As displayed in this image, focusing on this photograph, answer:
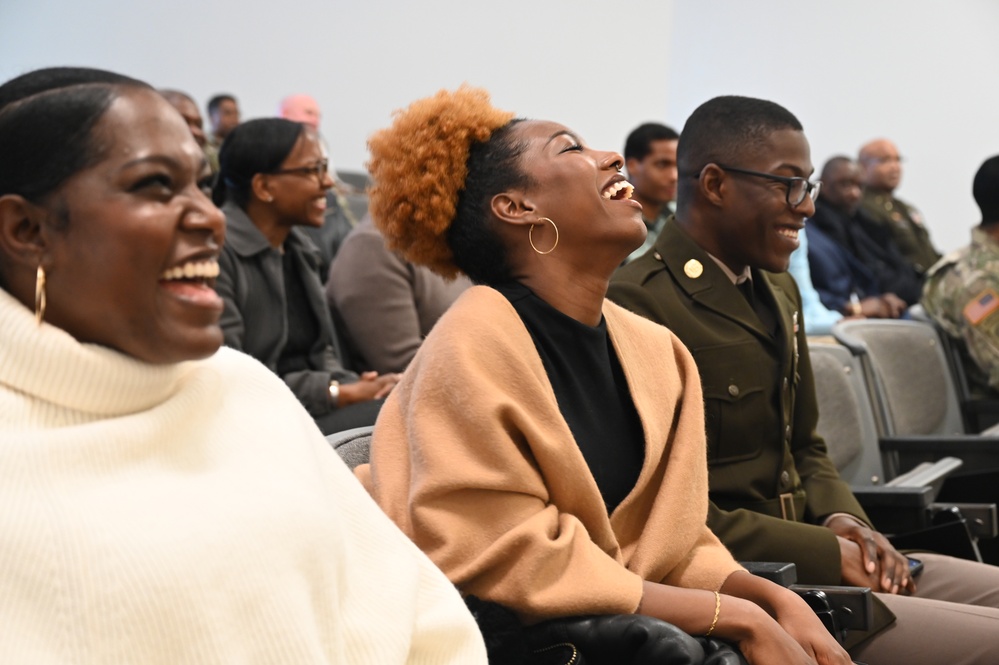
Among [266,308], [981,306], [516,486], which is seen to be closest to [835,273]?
[981,306]

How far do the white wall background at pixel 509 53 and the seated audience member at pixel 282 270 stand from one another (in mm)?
1741

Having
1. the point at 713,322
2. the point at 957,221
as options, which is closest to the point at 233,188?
the point at 713,322

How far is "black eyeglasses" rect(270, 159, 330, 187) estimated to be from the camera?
3627 mm

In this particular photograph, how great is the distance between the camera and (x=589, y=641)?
4.83 ft

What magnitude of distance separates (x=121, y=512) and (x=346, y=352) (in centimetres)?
272

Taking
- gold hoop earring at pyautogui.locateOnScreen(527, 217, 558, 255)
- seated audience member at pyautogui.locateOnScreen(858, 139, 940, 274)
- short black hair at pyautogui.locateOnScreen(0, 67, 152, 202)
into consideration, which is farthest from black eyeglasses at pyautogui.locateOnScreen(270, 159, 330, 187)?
seated audience member at pyautogui.locateOnScreen(858, 139, 940, 274)

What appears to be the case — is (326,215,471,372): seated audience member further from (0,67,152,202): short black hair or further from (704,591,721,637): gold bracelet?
(0,67,152,202): short black hair

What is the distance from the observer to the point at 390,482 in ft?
5.27

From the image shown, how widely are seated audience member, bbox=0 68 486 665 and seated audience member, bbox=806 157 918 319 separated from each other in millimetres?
4729

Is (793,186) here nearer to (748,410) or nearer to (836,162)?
(748,410)

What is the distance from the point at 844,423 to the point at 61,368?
2.26 m

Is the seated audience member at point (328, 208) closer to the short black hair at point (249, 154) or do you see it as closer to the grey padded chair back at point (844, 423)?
the short black hair at point (249, 154)

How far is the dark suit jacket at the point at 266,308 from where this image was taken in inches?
129

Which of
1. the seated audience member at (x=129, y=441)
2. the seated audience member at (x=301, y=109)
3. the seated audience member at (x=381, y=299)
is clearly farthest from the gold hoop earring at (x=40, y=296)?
the seated audience member at (x=301, y=109)
